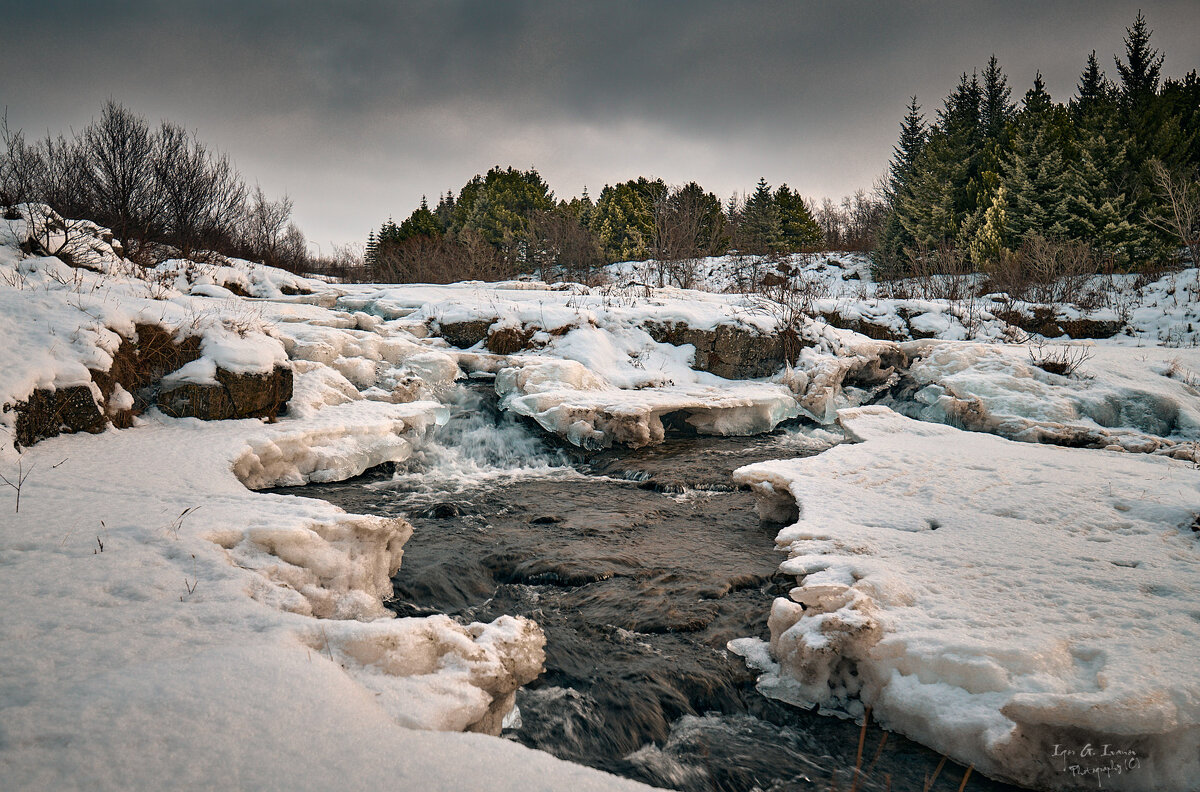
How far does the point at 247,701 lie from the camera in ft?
6.05

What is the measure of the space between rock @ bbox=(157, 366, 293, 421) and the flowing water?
1.39 meters

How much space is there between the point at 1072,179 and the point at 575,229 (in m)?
23.0

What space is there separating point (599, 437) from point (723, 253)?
105ft

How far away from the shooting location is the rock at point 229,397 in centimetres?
644

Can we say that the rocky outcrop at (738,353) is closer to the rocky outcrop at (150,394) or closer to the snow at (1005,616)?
the snow at (1005,616)

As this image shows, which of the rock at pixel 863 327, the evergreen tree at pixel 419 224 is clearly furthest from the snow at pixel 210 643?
the evergreen tree at pixel 419 224

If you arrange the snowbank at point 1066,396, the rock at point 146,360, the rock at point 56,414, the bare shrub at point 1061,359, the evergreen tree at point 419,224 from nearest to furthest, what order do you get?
the rock at point 56,414 < the rock at point 146,360 < the snowbank at point 1066,396 < the bare shrub at point 1061,359 < the evergreen tree at point 419,224

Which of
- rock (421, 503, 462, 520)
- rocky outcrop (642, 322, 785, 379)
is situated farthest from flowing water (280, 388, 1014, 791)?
rocky outcrop (642, 322, 785, 379)

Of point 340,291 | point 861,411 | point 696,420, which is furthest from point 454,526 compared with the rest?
point 340,291

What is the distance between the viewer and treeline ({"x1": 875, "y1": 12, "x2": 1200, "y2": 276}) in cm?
1917

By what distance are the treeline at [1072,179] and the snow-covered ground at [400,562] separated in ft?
45.8

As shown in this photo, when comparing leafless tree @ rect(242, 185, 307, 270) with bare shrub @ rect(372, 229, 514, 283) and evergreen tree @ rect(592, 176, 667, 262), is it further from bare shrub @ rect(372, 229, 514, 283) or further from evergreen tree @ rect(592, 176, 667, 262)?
evergreen tree @ rect(592, 176, 667, 262)

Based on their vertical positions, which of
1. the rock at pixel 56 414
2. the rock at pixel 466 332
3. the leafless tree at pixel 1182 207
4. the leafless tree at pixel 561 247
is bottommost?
the rock at pixel 56 414

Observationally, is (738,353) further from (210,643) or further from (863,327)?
(210,643)
